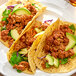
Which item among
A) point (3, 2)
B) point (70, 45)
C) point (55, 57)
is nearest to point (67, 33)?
point (70, 45)

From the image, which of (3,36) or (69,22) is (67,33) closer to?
(69,22)

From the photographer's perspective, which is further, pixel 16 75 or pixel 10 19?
pixel 10 19

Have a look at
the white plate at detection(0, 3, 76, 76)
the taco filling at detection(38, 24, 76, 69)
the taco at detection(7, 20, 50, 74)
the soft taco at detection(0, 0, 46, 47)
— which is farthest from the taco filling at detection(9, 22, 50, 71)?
the taco filling at detection(38, 24, 76, 69)

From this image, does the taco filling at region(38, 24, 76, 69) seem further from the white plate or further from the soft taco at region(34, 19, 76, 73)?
the white plate

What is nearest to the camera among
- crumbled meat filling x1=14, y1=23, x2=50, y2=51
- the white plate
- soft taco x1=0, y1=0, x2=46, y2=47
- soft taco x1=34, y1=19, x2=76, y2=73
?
the white plate

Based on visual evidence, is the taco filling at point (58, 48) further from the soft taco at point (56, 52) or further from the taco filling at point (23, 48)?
the taco filling at point (23, 48)

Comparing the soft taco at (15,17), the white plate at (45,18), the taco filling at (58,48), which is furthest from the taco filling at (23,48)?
the taco filling at (58,48)

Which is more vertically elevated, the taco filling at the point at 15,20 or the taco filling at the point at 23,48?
the taco filling at the point at 15,20

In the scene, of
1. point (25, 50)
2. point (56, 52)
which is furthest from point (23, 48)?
point (56, 52)

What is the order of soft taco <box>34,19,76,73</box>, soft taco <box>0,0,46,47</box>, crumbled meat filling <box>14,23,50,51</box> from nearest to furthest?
1. soft taco <box>34,19,76,73</box>
2. crumbled meat filling <box>14,23,50,51</box>
3. soft taco <box>0,0,46,47</box>
